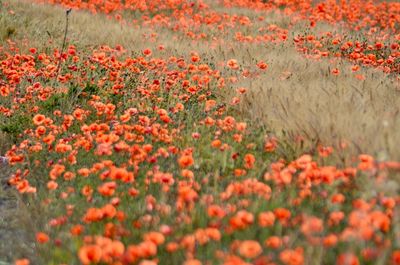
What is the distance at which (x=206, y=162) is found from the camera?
3.89m

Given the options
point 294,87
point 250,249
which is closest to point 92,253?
point 250,249

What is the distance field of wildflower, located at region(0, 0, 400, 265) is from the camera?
263 centimetres

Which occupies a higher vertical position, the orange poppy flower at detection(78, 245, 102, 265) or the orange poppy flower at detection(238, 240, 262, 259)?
the orange poppy flower at detection(238, 240, 262, 259)

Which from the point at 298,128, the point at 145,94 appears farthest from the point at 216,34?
the point at 298,128

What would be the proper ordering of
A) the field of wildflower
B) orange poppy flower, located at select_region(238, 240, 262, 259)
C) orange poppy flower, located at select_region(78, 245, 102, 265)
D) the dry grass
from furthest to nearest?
the dry grass
the field of wildflower
orange poppy flower, located at select_region(78, 245, 102, 265)
orange poppy flower, located at select_region(238, 240, 262, 259)

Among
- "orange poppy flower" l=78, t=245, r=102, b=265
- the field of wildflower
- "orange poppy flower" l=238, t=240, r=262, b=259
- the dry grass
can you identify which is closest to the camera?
"orange poppy flower" l=238, t=240, r=262, b=259

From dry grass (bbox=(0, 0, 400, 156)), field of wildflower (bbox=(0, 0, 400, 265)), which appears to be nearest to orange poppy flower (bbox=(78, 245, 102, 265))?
field of wildflower (bbox=(0, 0, 400, 265))

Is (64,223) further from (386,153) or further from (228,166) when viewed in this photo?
(386,153)

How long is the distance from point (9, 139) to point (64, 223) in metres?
2.06

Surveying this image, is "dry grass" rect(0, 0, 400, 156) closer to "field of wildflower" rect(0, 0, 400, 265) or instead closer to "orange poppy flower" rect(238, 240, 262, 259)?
"field of wildflower" rect(0, 0, 400, 265)

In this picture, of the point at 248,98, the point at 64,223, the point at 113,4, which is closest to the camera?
the point at 64,223

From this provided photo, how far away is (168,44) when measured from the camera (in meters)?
8.12

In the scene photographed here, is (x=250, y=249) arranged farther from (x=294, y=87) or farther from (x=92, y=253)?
(x=294, y=87)

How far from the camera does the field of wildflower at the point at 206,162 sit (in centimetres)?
263
